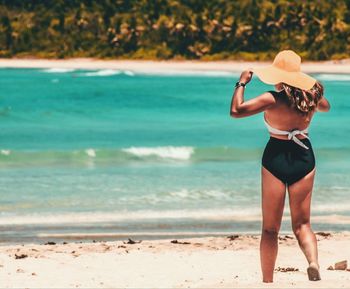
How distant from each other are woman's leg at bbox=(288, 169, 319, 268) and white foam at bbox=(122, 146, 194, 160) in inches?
580

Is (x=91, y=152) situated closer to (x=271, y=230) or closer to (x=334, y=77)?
(x=271, y=230)

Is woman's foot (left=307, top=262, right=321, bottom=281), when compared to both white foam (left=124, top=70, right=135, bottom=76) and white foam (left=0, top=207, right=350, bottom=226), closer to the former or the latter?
white foam (left=0, top=207, right=350, bottom=226)

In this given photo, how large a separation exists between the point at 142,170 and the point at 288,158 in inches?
477

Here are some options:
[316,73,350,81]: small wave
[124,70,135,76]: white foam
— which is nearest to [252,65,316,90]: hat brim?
[316,73,350,81]: small wave

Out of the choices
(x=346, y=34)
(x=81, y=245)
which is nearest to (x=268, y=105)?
(x=81, y=245)

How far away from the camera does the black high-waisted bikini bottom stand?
25.8ft

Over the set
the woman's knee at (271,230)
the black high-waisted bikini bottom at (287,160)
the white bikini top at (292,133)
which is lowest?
the woman's knee at (271,230)

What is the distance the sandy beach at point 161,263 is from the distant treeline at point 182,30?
71843mm

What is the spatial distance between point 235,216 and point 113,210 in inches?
Result: 58.8

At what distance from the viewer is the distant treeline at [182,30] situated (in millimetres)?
86625

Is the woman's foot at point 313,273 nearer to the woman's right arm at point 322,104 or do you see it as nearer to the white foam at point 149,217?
the woman's right arm at point 322,104

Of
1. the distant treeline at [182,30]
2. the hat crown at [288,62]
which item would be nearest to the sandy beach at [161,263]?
the hat crown at [288,62]

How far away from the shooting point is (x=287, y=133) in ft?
25.7

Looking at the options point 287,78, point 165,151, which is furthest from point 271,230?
point 165,151
